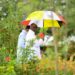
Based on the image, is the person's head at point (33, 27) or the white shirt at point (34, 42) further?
the white shirt at point (34, 42)

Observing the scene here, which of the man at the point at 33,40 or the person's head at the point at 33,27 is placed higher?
the person's head at the point at 33,27

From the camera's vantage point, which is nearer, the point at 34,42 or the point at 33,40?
the point at 33,40

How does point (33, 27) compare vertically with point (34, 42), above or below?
above

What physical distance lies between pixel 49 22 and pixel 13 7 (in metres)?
6.56

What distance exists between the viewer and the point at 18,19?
34.1ft

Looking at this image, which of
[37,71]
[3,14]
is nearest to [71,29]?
[37,71]

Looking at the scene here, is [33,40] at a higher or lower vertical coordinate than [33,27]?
lower

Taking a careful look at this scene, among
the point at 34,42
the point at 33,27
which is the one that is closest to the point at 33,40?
the point at 34,42

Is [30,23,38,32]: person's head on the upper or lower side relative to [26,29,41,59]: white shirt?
upper

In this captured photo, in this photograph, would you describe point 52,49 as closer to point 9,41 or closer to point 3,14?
point 9,41

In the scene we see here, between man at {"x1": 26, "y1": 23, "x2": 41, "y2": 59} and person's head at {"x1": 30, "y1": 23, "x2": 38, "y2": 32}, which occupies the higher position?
person's head at {"x1": 30, "y1": 23, "x2": 38, "y2": 32}

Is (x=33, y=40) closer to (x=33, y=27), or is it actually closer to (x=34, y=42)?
(x=34, y=42)

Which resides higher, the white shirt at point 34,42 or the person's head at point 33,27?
the person's head at point 33,27

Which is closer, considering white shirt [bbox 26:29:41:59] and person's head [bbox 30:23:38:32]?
person's head [bbox 30:23:38:32]
